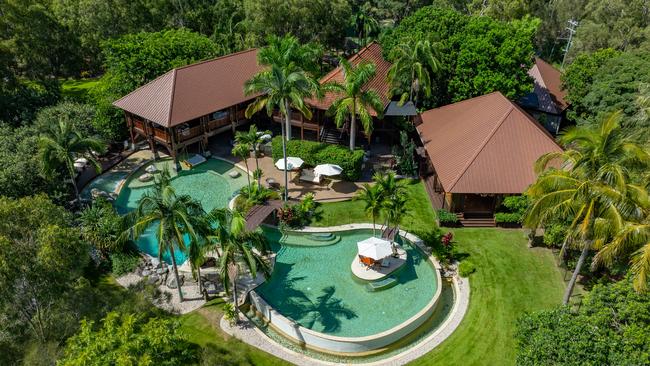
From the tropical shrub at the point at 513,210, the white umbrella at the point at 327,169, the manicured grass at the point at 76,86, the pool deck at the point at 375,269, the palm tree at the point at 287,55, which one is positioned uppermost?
the palm tree at the point at 287,55

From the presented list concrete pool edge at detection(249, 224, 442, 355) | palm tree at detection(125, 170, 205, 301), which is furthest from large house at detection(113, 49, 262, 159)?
concrete pool edge at detection(249, 224, 442, 355)

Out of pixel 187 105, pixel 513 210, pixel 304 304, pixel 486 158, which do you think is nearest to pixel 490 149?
pixel 486 158

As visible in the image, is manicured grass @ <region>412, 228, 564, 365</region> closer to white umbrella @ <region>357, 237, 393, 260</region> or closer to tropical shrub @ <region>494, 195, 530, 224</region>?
tropical shrub @ <region>494, 195, 530, 224</region>

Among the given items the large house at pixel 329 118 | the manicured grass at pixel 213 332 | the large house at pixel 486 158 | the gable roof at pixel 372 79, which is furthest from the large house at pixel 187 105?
the large house at pixel 486 158

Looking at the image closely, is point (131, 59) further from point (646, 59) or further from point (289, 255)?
point (646, 59)

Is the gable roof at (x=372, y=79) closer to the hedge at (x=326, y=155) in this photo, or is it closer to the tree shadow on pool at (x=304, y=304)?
the hedge at (x=326, y=155)

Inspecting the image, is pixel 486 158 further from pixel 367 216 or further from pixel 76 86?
pixel 76 86

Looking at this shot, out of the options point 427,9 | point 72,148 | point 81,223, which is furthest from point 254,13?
point 81,223
